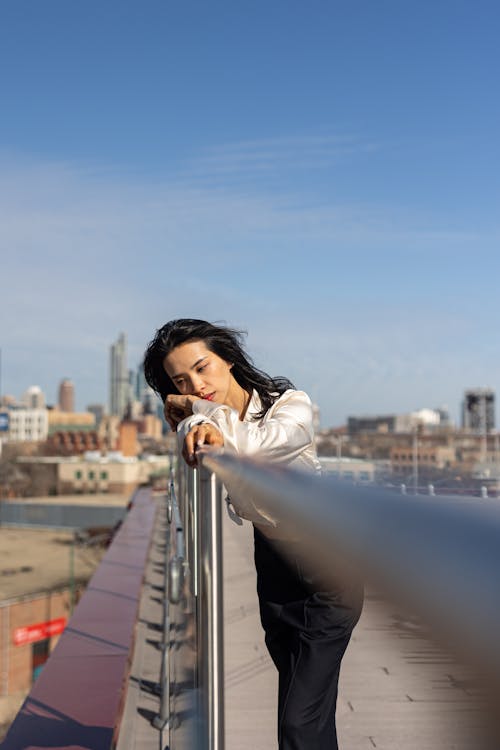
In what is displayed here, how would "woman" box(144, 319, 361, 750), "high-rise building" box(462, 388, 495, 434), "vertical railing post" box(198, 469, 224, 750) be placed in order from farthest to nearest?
"high-rise building" box(462, 388, 495, 434), "vertical railing post" box(198, 469, 224, 750), "woman" box(144, 319, 361, 750)

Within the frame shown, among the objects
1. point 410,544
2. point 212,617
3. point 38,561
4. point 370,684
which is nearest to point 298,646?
point 212,617

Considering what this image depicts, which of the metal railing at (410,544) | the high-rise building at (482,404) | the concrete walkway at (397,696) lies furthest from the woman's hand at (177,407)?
the high-rise building at (482,404)

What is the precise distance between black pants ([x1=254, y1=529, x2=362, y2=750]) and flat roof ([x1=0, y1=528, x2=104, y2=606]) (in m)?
31.3

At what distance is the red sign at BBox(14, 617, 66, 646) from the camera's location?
22.8 metres

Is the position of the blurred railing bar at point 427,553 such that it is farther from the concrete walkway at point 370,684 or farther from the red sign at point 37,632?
the red sign at point 37,632

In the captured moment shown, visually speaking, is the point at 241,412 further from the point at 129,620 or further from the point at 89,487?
the point at 89,487

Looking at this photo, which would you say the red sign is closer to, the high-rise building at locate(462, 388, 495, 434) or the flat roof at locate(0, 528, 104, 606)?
the flat roof at locate(0, 528, 104, 606)

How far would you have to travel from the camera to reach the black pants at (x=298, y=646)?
1123mm

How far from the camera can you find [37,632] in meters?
23.7

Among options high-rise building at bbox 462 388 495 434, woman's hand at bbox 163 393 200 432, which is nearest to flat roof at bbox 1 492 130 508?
high-rise building at bbox 462 388 495 434

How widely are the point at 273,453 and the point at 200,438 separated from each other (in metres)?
0.14

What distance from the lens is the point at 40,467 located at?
73.8 m

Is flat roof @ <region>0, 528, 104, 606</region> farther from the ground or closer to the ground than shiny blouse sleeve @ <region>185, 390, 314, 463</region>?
closer to the ground

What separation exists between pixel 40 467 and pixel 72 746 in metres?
73.1
